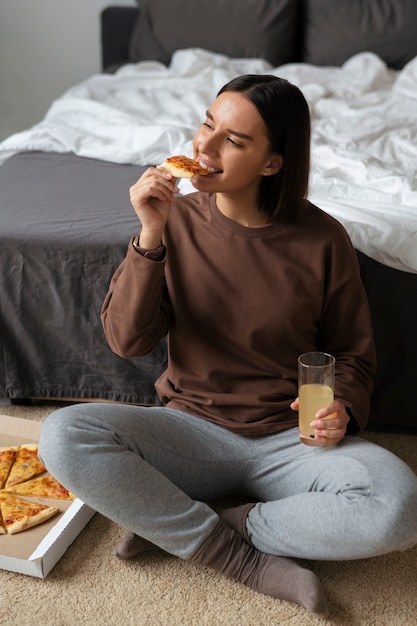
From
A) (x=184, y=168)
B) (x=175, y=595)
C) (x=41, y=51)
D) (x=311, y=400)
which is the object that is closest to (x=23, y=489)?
(x=175, y=595)

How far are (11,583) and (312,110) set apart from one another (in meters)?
2.02

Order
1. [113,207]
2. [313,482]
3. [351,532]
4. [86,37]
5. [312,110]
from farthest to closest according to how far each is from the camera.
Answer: [86,37]
[312,110]
[113,207]
[313,482]
[351,532]

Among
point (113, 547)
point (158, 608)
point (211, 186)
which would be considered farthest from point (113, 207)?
point (158, 608)

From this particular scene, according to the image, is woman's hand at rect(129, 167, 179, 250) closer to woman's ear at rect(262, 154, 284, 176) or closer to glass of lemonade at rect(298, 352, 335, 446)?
woman's ear at rect(262, 154, 284, 176)

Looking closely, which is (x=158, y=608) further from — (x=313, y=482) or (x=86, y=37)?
(x=86, y=37)

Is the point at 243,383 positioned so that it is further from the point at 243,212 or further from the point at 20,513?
the point at 20,513

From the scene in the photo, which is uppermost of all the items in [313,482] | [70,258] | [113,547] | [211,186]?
[211,186]

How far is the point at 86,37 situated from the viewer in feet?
14.1

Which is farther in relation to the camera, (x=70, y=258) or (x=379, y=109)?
(x=379, y=109)

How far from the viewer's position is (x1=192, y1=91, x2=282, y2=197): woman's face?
1.64 m

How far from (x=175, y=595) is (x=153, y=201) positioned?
2.57 feet

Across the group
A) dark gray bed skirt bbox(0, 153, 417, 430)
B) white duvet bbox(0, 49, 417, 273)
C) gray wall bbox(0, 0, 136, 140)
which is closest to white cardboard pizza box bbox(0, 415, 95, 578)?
dark gray bed skirt bbox(0, 153, 417, 430)

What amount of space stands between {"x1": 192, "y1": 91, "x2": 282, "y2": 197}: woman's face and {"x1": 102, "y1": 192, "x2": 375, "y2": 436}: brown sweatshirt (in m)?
0.13

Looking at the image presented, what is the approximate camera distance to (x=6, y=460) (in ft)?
6.58
